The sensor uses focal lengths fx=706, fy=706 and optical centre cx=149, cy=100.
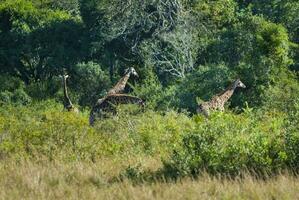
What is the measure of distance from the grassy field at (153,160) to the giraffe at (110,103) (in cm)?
278

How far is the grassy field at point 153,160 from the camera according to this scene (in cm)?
709

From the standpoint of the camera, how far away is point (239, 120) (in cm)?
864

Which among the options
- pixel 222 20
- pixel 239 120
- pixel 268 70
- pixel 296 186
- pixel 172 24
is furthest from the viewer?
pixel 222 20

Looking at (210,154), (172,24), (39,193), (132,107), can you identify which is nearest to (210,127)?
(210,154)

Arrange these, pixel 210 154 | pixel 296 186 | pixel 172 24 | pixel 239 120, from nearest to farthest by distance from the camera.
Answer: pixel 296 186
pixel 210 154
pixel 239 120
pixel 172 24

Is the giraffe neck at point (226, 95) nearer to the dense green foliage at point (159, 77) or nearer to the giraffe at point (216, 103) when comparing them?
the giraffe at point (216, 103)

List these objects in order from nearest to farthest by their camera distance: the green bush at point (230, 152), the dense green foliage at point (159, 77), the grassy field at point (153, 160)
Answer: the grassy field at point (153, 160), the green bush at point (230, 152), the dense green foliage at point (159, 77)

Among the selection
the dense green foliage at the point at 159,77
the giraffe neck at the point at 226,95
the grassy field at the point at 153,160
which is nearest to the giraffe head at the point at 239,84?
the giraffe neck at the point at 226,95

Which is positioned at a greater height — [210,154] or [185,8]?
[185,8]

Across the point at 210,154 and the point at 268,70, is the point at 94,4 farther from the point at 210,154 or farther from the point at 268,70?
the point at 210,154

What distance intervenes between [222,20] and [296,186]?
51.7 feet

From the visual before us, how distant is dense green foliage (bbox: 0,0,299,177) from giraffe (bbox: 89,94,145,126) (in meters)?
0.38

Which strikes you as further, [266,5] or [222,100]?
[266,5]

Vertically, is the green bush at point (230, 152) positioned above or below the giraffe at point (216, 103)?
above
